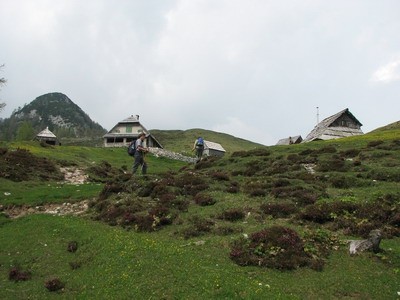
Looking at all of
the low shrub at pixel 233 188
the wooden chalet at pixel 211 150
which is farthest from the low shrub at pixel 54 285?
the wooden chalet at pixel 211 150

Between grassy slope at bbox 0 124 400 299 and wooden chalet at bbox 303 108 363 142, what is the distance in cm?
7017

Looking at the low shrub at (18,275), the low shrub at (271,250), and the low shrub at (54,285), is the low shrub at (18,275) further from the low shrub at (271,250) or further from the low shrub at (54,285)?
the low shrub at (271,250)

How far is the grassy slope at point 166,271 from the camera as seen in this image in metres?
12.1

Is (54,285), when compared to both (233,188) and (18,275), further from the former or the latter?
(233,188)

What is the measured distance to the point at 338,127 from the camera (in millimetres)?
86812

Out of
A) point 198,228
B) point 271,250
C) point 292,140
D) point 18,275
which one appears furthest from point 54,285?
point 292,140

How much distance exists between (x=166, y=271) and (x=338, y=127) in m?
80.5

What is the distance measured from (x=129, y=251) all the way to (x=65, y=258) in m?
3.23

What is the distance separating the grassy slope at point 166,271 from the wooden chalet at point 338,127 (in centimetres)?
7017

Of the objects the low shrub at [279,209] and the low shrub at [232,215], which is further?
the low shrub at [279,209]

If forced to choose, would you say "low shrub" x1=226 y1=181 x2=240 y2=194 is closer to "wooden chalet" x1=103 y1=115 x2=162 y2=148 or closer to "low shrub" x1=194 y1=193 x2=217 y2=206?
"low shrub" x1=194 y1=193 x2=217 y2=206

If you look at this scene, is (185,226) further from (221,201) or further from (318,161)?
(318,161)

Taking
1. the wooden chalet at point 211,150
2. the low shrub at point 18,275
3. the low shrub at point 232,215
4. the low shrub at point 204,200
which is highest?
the wooden chalet at point 211,150

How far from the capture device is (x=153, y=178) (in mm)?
29062
